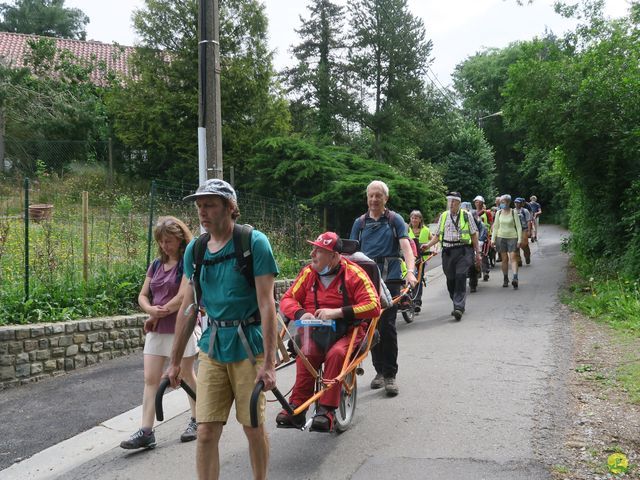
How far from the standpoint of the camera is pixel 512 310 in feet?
36.5

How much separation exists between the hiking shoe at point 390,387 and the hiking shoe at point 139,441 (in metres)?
2.27

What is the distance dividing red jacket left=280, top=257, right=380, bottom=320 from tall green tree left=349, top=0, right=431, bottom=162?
2838cm

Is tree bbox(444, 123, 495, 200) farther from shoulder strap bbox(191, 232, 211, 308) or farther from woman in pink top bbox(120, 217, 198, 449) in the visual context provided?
shoulder strap bbox(191, 232, 211, 308)

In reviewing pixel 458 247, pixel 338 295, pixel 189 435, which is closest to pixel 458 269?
pixel 458 247

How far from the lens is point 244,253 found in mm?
3578

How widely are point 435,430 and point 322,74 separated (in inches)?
1182

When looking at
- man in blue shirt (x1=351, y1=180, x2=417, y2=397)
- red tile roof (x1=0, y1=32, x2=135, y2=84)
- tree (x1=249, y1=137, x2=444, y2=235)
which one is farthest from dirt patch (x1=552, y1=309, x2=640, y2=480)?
red tile roof (x1=0, y1=32, x2=135, y2=84)

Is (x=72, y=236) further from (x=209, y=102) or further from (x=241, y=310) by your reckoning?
(x=241, y=310)

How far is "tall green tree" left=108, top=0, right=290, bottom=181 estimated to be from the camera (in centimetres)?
2158

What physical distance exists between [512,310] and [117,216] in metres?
6.72

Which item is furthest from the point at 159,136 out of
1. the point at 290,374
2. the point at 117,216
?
the point at 290,374

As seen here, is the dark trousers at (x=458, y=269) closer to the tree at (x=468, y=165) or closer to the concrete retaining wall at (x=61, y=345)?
the concrete retaining wall at (x=61, y=345)

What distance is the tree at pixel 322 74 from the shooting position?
33.3 meters

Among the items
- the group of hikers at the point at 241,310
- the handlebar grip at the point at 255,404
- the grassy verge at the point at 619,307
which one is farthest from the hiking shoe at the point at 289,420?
the grassy verge at the point at 619,307
